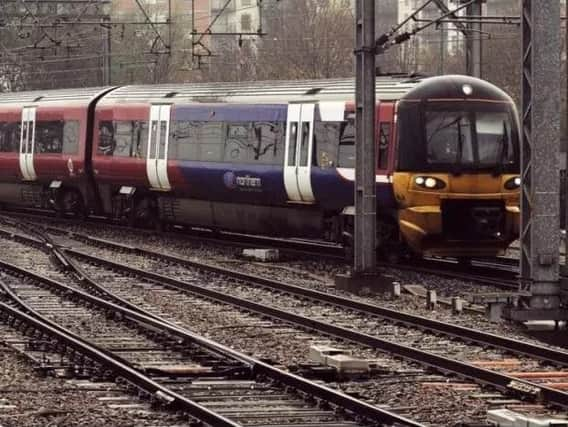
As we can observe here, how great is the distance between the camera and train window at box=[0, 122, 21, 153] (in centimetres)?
3531

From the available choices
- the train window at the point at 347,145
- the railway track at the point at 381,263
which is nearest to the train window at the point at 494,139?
the railway track at the point at 381,263

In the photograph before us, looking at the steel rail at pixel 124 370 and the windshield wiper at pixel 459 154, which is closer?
the steel rail at pixel 124 370

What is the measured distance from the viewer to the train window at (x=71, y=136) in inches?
1268

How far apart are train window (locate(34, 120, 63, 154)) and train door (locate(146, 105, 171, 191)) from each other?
462cm

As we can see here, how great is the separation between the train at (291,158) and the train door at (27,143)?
25cm

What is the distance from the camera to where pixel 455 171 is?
21.2 m

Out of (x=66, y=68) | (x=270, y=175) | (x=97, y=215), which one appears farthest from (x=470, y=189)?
(x=66, y=68)

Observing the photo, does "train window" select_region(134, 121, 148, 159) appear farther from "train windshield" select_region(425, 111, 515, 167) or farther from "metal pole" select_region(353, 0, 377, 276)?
"metal pole" select_region(353, 0, 377, 276)

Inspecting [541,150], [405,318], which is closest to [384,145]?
[405,318]

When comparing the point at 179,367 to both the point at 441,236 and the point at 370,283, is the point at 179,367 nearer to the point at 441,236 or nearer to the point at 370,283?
the point at 370,283

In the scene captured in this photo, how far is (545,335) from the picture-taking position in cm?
1373

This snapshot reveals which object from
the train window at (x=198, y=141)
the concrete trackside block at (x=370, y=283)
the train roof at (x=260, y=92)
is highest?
the train roof at (x=260, y=92)

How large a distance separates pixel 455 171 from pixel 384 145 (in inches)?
A: 43.6

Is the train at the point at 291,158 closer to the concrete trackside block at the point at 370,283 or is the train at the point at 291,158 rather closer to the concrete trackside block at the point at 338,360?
the concrete trackside block at the point at 370,283
